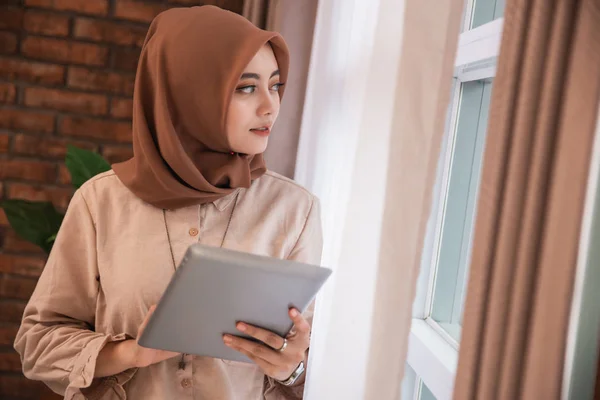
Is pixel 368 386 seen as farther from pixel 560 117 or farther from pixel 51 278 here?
pixel 51 278

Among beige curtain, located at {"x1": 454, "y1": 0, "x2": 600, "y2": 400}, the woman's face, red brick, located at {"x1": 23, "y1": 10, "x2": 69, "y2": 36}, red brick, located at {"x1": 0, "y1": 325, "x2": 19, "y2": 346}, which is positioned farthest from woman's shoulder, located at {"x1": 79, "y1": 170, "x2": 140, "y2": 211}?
red brick, located at {"x1": 0, "y1": 325, "x2": 19, "y2": 346}

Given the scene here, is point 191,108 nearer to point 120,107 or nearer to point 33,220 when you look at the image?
point 33,220

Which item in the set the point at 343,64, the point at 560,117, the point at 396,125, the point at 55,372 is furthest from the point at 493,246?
the point at 343,64

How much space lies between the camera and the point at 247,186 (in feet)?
4.00

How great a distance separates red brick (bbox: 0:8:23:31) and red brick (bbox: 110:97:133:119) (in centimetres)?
48

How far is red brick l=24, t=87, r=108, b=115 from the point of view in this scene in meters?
2.81

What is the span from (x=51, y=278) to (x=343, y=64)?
0.85 m

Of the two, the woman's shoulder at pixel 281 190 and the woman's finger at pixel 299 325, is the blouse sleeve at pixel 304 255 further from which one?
the woman's finger at pixel 299 325

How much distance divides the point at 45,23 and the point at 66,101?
1.09ft

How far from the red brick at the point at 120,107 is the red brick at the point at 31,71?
0.23 meters

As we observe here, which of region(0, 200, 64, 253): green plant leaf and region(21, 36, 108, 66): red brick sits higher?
region(21, 36, 108, 66): red brick

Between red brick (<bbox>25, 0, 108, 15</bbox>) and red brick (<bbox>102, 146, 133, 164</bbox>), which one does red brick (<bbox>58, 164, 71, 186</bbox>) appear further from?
red brick (<bbox>25, 0, 108, 15</bbox>)

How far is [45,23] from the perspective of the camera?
278 centimetres

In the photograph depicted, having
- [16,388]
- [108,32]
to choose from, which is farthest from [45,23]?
[16,388]
